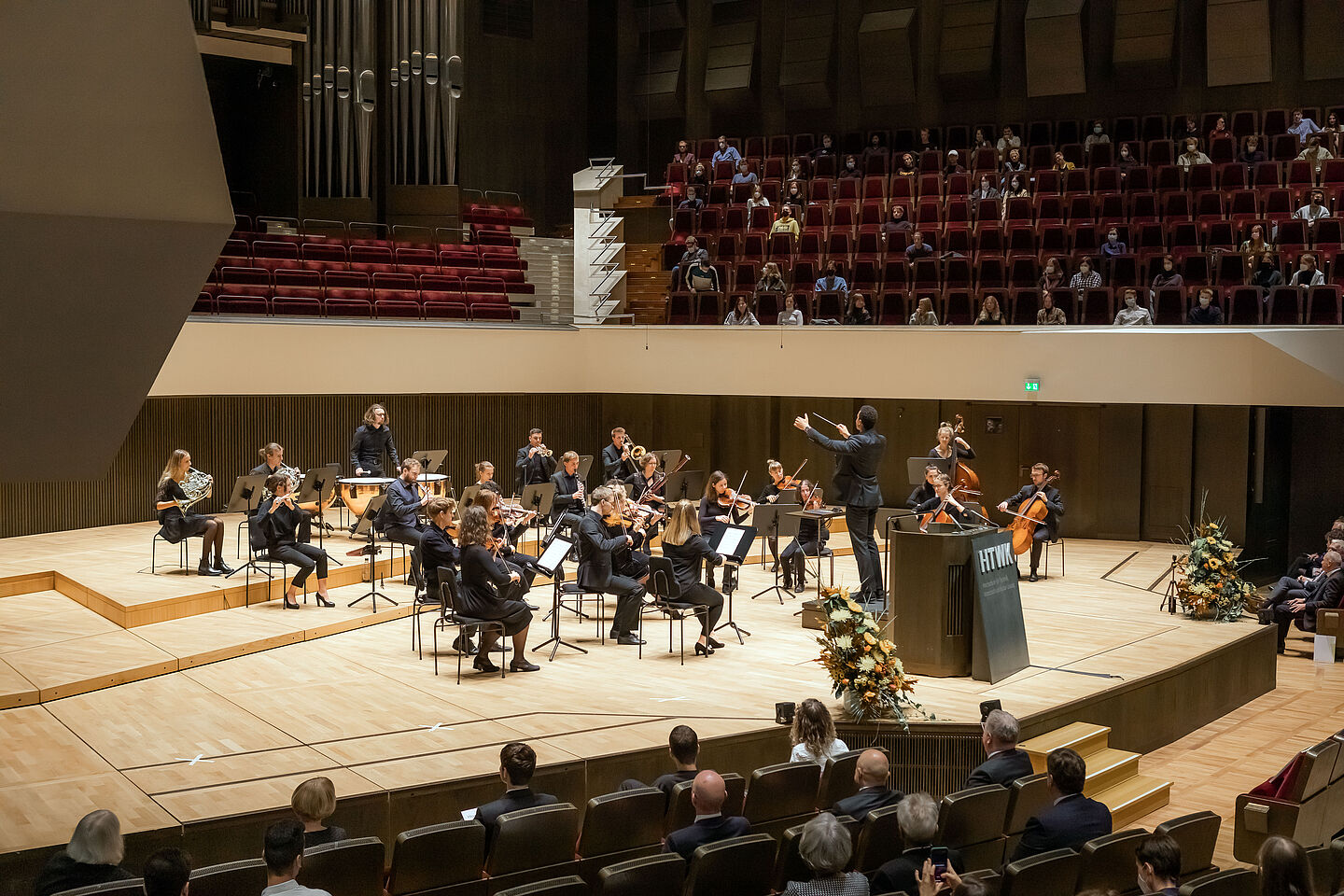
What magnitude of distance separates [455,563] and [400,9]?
11.6 meters

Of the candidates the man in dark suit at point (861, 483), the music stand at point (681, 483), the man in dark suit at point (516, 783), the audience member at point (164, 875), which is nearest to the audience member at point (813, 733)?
the man in dark suit at point (516, 783)

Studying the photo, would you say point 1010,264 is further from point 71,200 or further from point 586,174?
point 71,200

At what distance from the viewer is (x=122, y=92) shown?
138 inches

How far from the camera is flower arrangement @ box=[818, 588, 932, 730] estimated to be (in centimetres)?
712

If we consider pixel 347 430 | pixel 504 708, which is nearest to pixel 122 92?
pixel 504 708

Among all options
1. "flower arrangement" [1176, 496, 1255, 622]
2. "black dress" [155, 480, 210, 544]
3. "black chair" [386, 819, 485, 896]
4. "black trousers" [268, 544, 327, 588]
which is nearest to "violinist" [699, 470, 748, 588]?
"black trousers" [268, 544, 327, 588]

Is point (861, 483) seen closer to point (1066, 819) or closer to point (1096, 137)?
point (1066, 819)

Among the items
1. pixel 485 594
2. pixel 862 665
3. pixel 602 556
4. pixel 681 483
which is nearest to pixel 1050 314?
pixel 681 483

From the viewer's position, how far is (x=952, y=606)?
8.09 metres

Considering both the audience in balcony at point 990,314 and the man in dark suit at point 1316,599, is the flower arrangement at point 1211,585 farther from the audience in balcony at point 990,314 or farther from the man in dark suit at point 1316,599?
the audience in balcony at point 990,314

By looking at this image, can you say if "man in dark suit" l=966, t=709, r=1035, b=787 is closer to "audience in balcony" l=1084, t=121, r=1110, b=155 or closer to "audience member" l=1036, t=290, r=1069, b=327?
"audience member" l=1036, t=290, r=1069, b=327

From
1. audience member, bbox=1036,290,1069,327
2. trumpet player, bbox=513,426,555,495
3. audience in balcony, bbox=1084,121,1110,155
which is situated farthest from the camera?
audience in balcony, bbox=1084,121,1110,155

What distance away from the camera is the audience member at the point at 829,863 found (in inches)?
167

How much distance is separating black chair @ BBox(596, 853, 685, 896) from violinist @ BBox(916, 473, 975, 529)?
5845 mm
